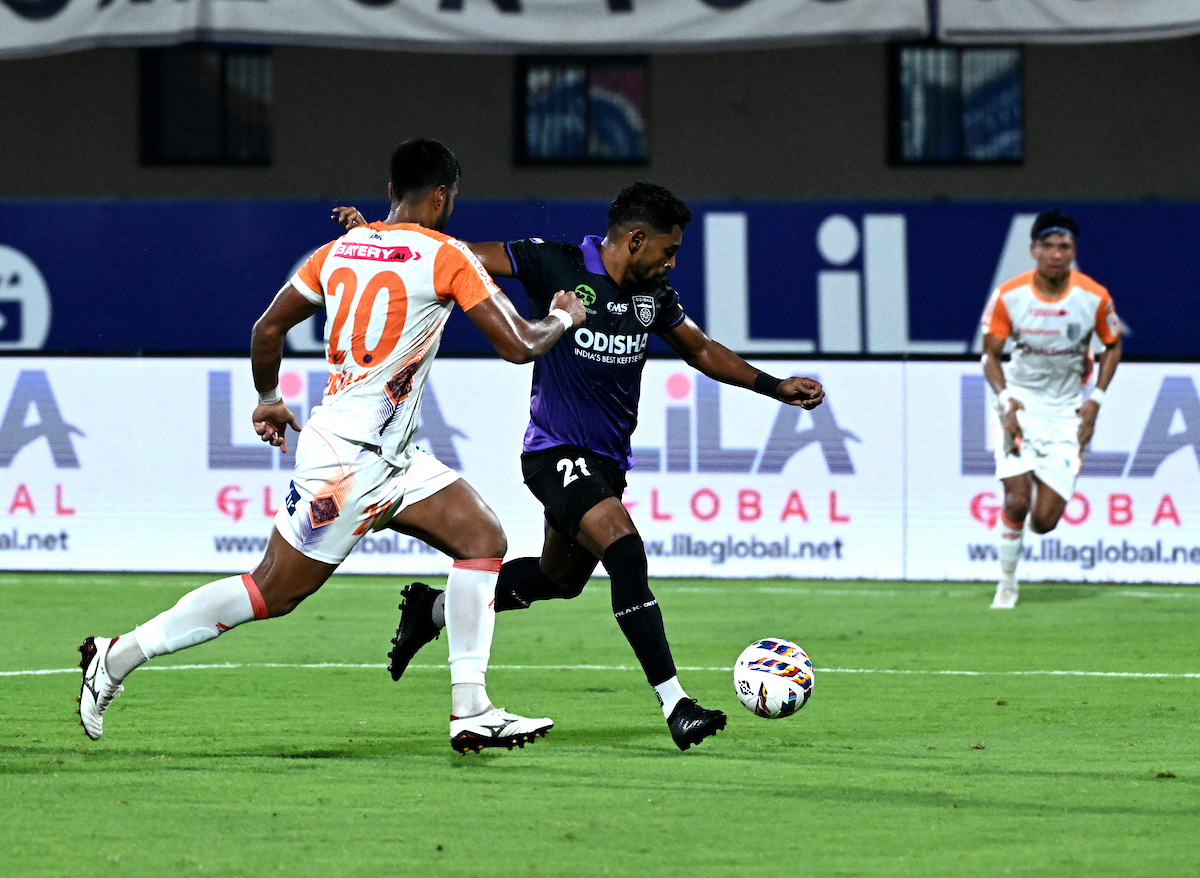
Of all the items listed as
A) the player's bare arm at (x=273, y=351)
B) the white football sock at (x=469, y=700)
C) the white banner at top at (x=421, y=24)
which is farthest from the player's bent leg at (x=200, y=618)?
the white banner at top at (x=421, y=24)

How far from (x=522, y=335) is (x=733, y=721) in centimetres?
→ 201

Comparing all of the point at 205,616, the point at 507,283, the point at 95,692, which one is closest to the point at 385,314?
the point at 205,616

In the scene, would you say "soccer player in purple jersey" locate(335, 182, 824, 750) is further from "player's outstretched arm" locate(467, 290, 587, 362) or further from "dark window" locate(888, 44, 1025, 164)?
"dark window" locate(888, 44, 1025, 164)

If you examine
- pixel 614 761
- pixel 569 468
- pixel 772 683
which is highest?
pixel 569 468

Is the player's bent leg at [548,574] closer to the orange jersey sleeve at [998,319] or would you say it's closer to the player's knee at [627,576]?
the player's knee at [627,576]

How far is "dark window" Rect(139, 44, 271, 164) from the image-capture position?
22.1 meters

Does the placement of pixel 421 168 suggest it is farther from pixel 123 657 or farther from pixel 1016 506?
pixel 1016 506

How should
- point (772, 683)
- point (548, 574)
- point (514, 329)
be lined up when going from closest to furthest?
point (514, 329)
point (772, 683)
point (548, 574)

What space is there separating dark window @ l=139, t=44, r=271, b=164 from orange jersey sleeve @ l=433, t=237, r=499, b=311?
622 inches

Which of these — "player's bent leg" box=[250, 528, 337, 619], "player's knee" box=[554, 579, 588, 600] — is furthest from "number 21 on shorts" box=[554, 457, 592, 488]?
"player's bent leg" box=[250, 528, 337, 619]

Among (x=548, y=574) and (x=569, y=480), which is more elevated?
(x=569, y=480)

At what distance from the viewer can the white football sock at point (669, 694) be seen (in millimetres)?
6879

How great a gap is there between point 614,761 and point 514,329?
1470 mm

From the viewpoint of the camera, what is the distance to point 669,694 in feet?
22.6
